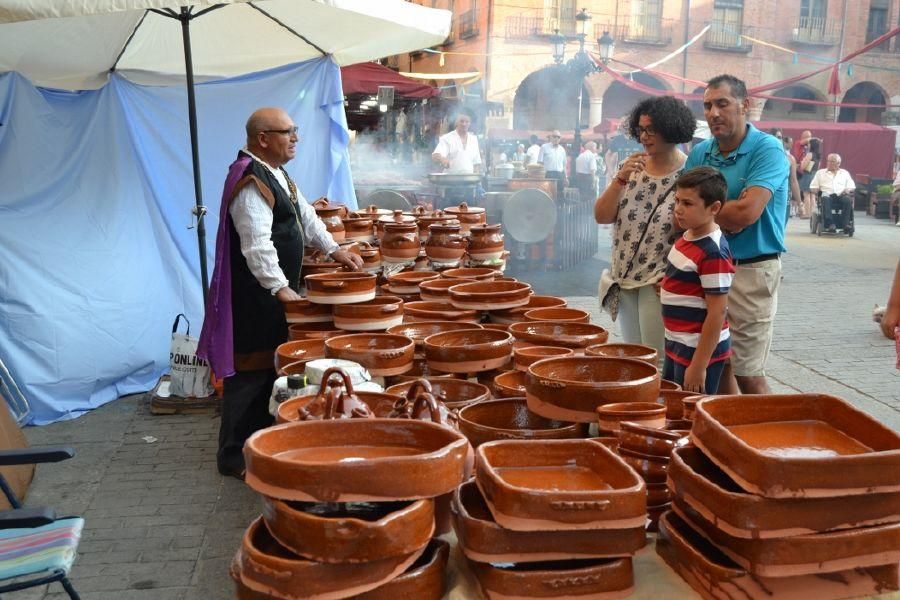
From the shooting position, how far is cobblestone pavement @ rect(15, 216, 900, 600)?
327 centimetres

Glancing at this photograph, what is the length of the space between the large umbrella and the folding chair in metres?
2.48

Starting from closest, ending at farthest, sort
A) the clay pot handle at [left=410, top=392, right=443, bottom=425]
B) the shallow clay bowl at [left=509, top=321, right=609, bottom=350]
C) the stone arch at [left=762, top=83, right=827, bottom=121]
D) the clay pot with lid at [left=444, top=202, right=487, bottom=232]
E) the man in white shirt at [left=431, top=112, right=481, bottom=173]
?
the clay pot handle at [left=410, top=392, right=443, bottom=425]
the shallow clay bowl at [left=509, top=321, right=609, bottom=350]
the clay pot with lid at [left=444, top=202, right=487, bottom=232]
the man in white shirt at [left=431, top=112, right=481, bottom=173]
the stone arch at [left=762, top=83, right=827, bottom=121]

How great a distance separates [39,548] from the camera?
2.52m

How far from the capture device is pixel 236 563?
1.49m

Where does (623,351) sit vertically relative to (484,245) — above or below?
below

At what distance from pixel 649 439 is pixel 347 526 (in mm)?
770

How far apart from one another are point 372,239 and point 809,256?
992cm

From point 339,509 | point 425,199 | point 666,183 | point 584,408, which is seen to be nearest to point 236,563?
point 339,509

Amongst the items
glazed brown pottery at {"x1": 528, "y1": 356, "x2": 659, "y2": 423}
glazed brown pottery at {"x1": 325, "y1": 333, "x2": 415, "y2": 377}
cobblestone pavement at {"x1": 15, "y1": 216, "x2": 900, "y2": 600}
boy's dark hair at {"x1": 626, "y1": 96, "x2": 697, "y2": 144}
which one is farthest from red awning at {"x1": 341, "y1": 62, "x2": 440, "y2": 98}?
glazed brown pottery at {"x1": 528, "y1": 356, "x2": 659, "y2": 423}

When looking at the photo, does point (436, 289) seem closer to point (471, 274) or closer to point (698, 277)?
point (471, 274)

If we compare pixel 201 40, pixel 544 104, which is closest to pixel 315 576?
pixel 201 40

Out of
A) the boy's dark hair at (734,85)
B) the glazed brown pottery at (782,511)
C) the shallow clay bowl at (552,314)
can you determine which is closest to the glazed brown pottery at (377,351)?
the shallow clay bowl at (552,314)

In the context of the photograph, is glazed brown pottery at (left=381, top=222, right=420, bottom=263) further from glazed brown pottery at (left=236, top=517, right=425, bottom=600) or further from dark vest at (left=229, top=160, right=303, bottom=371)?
glazed brown pottery at (left=236, top=517, right=425, bottom=600)

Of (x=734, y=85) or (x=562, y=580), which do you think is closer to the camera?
(x=562, y=580)
